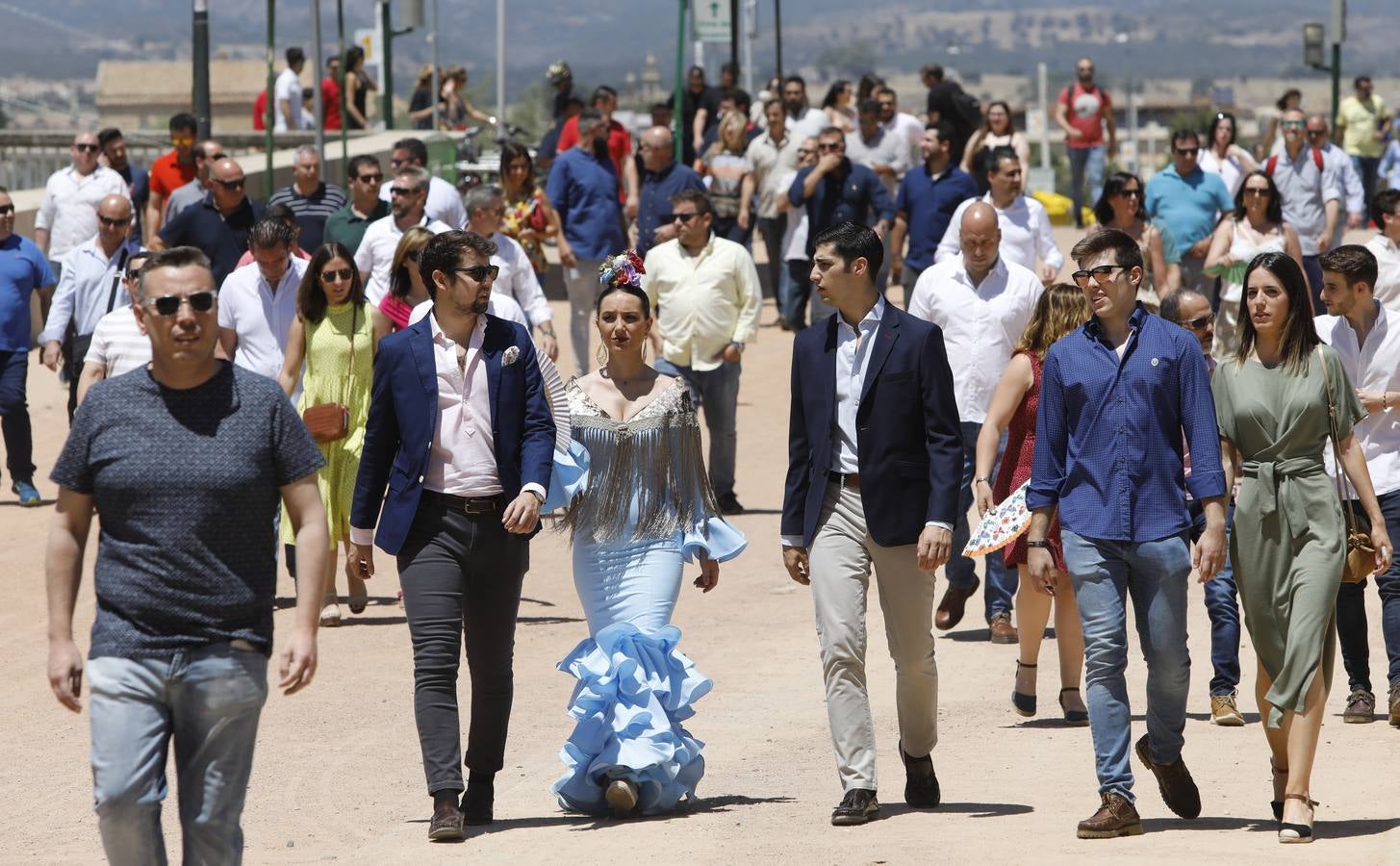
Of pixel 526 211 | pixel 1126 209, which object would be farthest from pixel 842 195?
pixel 1126 209

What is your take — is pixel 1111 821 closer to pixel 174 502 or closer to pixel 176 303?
pixel 174 502

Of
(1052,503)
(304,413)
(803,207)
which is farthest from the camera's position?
(803,207)

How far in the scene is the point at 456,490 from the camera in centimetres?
688

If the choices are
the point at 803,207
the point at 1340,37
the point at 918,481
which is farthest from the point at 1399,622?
the point at 1340,37

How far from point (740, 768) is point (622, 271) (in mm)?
1977

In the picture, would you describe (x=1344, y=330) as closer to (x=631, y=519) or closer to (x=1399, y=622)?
(x=1399, y=622)

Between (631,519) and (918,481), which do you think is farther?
(631,519)

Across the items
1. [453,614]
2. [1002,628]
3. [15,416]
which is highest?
[453,614]

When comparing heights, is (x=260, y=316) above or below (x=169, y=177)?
below

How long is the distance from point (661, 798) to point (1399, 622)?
10.5 ft

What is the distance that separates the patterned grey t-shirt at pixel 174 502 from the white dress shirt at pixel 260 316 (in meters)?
5.66

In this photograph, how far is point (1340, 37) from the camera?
2897 centimetres

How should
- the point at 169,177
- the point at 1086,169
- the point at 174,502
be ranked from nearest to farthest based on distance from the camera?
the point at 174,502 < the point at 169,177 < the point at 1086,169

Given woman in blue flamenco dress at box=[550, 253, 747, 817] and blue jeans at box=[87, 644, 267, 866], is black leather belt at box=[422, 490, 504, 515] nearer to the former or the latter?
woman in blue flamenco dress at box=[550, 253, 747, 817]
